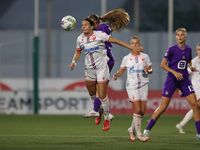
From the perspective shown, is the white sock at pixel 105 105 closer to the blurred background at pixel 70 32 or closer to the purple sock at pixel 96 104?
the purple sock at pixel 96 104

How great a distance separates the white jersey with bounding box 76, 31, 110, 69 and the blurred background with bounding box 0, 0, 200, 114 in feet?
38.7

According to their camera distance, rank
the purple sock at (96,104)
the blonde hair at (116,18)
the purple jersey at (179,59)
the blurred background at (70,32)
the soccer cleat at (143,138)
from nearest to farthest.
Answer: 1. the soccer cleat at (143,138)
2. the purple sock at (96,104)
3. the purple jersey at (179,59)
4. the blonde hair at (116,18)
5. the blurred background at (70,32)

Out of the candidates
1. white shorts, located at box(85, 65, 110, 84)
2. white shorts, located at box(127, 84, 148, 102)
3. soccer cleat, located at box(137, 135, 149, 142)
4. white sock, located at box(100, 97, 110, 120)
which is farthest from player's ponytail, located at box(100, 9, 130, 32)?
soccer cleat, located at box(137, 135, 149, 142)

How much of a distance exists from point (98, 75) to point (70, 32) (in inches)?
512

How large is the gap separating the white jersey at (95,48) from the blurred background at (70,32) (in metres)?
11.8

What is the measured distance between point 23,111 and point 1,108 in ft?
2.88

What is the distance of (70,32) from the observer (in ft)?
66.8

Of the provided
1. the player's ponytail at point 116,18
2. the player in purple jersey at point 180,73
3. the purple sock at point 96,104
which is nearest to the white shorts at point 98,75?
the purple sock at point 96,104

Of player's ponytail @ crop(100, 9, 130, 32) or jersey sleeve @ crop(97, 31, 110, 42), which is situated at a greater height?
player's ponytail @ crop(100, 9, 130, 32)

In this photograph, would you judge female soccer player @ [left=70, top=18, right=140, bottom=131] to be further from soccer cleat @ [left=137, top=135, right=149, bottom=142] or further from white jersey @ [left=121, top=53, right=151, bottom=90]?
soccer cleat @ [left=137, top=135, right=149, bottom=142]

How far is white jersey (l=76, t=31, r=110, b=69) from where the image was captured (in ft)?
24.5

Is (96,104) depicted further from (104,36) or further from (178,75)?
(178,75)

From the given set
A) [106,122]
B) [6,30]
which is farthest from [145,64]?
[6,30]

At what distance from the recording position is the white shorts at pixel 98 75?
25.0 feet
